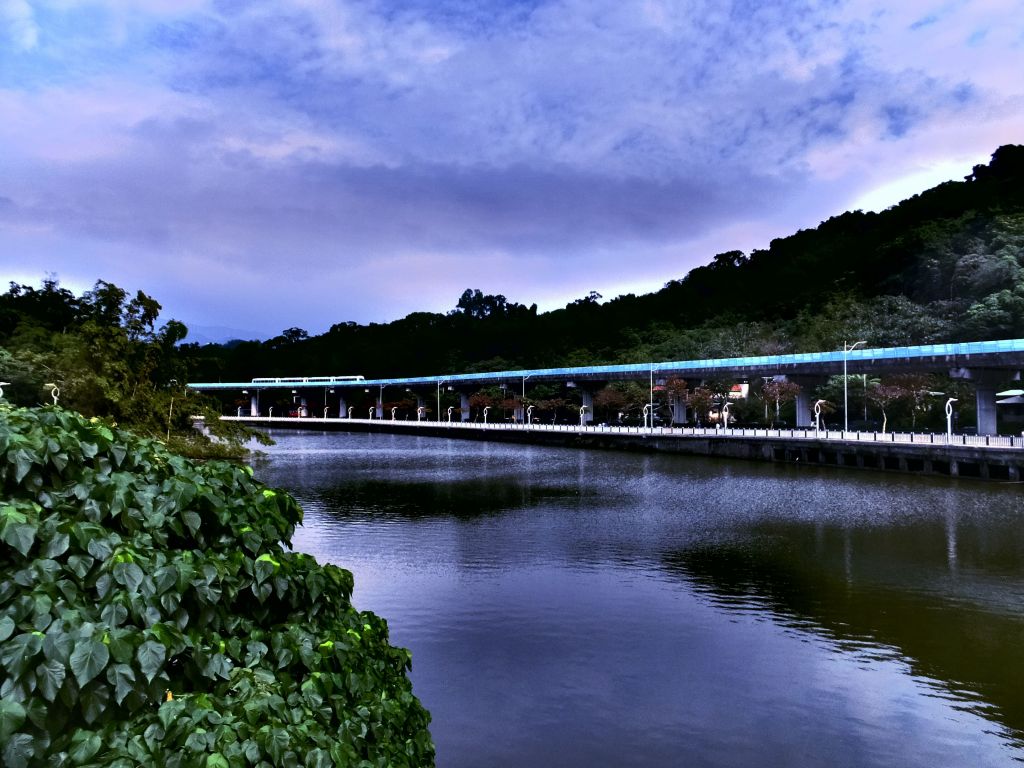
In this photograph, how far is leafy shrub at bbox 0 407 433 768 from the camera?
3.46 m

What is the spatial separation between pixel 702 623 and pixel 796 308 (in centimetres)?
10297

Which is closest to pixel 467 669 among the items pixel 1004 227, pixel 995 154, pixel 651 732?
pixel 651 732

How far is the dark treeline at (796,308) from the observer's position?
3132 inches

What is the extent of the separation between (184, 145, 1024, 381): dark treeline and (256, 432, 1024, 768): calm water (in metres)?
28.6

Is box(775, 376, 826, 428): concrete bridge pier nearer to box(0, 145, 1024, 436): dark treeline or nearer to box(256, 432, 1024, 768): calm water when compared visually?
box(0, 145, 1024, 436): dark treeline

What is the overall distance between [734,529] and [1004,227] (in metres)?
73.8

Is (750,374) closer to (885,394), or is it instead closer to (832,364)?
(832,364)

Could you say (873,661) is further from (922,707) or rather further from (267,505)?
(267,505)

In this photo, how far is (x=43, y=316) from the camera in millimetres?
69250

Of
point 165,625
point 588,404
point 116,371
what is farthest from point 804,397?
point 165,625

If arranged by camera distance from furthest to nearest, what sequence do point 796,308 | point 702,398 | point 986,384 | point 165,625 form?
1. point 796,308
2. point 702,398
3. point 986,384
4. point 165,625

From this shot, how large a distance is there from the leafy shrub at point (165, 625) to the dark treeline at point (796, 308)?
44.5 metres

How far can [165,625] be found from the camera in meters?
3.82

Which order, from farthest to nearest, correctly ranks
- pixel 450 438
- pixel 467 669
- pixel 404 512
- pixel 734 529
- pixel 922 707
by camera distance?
pixel 450 438 < pixel 404 512 < pixel 734 529 < pixel 467 669 < pixel 922 707
